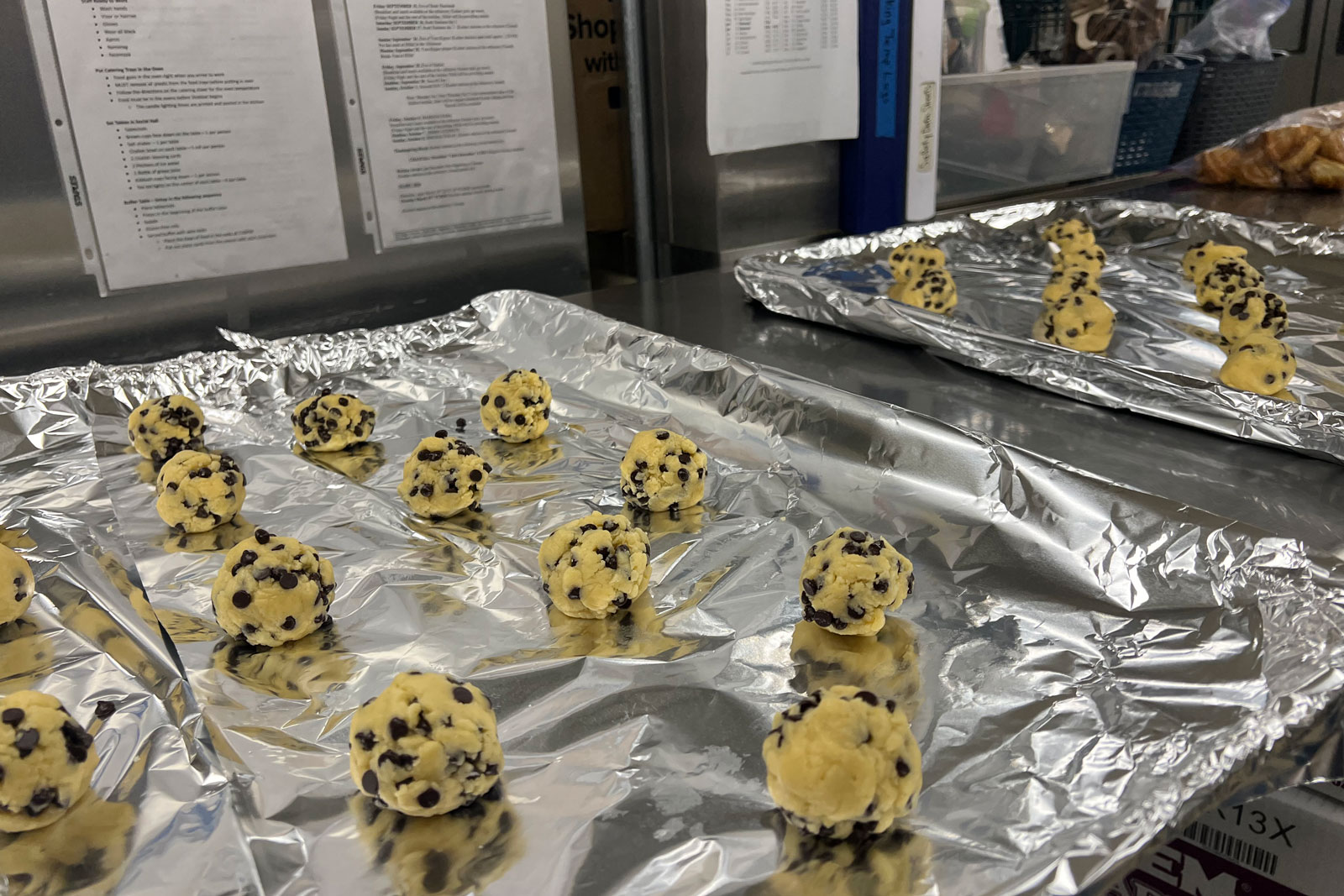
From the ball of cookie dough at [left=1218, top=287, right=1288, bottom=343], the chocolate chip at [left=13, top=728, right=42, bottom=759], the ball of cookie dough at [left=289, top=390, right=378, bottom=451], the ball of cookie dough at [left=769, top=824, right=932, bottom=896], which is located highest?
the ball of cookie dough at [left=1218, top=287, right=1288, bottom=343]

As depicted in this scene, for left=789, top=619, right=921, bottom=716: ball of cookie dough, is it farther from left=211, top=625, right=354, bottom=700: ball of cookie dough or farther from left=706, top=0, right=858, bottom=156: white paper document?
left=706, top=0, right=858, bottom=156: white paper document

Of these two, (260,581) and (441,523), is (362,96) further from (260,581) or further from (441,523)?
(260,581)

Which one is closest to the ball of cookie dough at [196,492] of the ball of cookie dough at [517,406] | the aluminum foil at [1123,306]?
the ball of cookie dough at [517,406]

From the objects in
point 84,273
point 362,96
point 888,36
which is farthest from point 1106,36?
point 84,273

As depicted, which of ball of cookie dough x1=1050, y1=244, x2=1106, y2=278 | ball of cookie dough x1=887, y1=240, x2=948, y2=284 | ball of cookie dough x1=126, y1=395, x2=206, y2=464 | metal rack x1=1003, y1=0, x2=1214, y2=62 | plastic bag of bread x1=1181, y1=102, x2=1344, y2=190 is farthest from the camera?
plastic bag of bread x1=1181, y1=102, x2=1344, y2=190

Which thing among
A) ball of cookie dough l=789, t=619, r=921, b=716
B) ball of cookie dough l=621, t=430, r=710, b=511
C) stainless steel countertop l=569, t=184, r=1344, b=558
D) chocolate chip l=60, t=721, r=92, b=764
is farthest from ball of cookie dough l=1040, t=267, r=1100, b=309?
chocolate chip l=60, t=721, r=92, b=764
